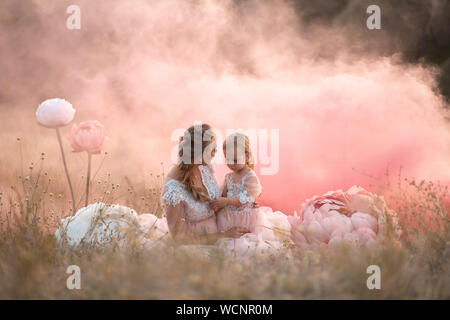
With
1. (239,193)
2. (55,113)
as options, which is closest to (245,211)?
(239,193)

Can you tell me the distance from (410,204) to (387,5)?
3.09 meters

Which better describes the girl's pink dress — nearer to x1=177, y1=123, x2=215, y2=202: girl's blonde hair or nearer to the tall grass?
x1=177, y1=123, x2=215, y2=202: girl's blonde hair

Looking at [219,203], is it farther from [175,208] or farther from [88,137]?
[88,137]

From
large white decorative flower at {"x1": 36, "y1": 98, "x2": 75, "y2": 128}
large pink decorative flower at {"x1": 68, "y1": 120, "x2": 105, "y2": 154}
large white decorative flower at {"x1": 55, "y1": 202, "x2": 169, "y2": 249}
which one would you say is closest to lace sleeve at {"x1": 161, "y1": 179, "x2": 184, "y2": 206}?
large white decorative flower at {"x1": 55, "y1": 202, "x2": 169, "y2": 249}

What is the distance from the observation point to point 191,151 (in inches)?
A: 154

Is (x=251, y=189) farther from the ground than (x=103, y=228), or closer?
farther from the ground

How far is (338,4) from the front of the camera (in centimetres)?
584

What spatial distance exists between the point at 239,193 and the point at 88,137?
1.54 metres

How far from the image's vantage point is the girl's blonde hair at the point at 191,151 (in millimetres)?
3865

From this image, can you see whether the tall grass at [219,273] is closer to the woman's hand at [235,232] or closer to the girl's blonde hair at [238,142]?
the woman's hand at [235,232]

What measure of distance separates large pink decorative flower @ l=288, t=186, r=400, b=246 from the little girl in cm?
44

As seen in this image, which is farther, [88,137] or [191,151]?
[88,137]
